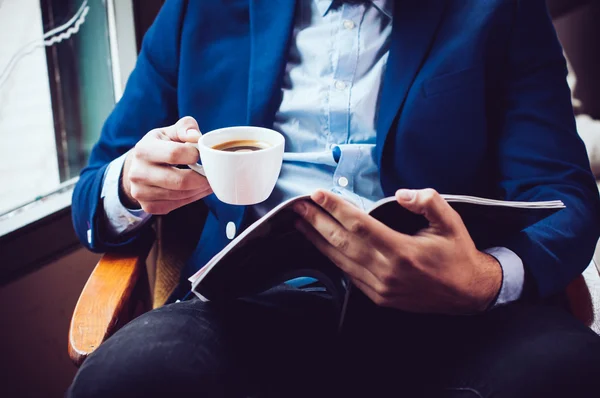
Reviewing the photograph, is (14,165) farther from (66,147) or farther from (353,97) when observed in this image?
(353,97)

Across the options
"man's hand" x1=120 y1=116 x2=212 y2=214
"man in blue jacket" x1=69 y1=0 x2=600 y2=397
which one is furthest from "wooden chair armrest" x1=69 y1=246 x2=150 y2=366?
"man's hand" x1=120 y1=116 x2=212 y2=214

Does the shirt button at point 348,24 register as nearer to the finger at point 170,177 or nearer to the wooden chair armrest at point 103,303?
the finger at point 170,177

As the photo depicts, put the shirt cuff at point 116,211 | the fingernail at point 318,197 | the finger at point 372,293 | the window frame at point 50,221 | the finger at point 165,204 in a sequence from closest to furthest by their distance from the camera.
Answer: the fingernail at point 318,197, the finger at point 372,293, the finger at point 165,204, the shirt cuff at point 116,211, the window frame at point 50,221

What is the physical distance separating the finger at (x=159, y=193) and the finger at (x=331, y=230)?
0.22m

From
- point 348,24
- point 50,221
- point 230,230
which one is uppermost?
point 348,24

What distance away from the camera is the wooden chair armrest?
30.2 inches

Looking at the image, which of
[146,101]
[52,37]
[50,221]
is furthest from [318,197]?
[52,37]

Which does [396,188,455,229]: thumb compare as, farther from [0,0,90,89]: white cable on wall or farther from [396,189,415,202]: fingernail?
[0,0,90,89]: white cable on wall

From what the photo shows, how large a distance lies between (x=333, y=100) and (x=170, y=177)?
381mm

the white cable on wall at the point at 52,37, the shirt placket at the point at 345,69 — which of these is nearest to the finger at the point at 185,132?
the shirt placket at the point at 345,69

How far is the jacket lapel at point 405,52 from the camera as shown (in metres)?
0.91

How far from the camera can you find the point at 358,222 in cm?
62

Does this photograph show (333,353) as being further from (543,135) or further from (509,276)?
(543,135)

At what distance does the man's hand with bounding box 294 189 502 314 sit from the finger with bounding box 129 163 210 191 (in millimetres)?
185
